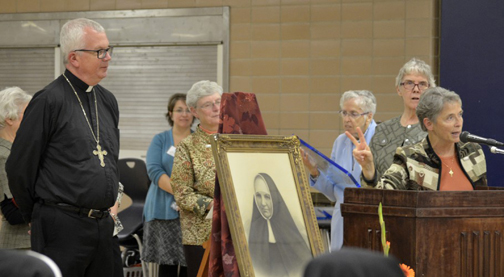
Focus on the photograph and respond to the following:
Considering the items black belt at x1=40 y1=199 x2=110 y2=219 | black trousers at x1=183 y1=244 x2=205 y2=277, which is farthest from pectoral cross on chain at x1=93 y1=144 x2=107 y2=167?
black trousers at x1=183 y1=244 x2=205 y2=277

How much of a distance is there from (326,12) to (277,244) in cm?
408

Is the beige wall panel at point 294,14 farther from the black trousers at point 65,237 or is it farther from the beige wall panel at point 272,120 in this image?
the black trousers at point 65,237

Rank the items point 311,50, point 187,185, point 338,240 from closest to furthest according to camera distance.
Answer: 1. point 187,185
2. point 338,240
3. point 311,50

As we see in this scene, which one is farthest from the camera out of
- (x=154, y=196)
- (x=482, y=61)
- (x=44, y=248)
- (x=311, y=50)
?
(x=311, y=50)

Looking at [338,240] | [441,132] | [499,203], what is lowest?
[338,240]

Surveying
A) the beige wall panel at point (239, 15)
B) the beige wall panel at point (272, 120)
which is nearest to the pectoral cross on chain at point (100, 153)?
the beige wall panel at point (272, 120)

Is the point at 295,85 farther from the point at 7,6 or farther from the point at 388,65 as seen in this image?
the point at 7,6

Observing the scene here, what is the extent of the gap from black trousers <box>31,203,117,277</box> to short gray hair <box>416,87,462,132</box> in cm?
159

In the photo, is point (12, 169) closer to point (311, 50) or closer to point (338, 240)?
point (338, 240)

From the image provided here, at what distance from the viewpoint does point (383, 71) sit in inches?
261

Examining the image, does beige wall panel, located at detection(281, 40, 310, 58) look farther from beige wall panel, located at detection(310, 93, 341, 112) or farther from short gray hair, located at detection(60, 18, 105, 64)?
short gray hair, located at detection(60, 18, 105, 64)

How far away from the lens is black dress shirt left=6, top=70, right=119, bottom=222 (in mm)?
3232

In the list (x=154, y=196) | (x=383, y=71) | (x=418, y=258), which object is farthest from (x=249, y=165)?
(x=383, y=71)

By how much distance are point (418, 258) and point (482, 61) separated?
381 centimetres
